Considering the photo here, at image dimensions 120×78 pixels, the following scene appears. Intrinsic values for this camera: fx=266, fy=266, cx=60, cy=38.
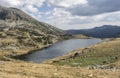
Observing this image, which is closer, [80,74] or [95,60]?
[80,74]

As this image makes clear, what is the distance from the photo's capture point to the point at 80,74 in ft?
127

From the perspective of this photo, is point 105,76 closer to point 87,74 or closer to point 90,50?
point 87,74

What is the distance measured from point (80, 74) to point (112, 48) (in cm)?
5902

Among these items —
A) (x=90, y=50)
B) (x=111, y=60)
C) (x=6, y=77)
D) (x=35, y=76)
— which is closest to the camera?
(x=6, y=77)

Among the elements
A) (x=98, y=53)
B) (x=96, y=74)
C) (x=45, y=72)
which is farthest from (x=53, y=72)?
(x=98, y=53)

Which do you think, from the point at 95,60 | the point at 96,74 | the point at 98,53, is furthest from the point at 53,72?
the point at 98,53

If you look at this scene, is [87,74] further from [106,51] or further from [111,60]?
[106,51]

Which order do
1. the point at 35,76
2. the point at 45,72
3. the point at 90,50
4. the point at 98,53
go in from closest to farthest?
the point at 35,76
the point at 45,72
the point at 98,53
the point at 90,50

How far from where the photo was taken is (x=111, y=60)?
3012 inches

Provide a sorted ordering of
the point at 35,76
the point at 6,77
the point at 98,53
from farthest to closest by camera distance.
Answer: the point at 98,53, the point at 35,76, the point at 6,77

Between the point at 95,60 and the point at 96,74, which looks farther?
the point at 95,60

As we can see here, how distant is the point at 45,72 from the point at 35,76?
312 cm

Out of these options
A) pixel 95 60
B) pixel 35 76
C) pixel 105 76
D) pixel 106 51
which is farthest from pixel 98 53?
pixel 35 76

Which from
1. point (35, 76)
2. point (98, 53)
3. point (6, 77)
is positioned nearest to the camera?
point (6, 77)
